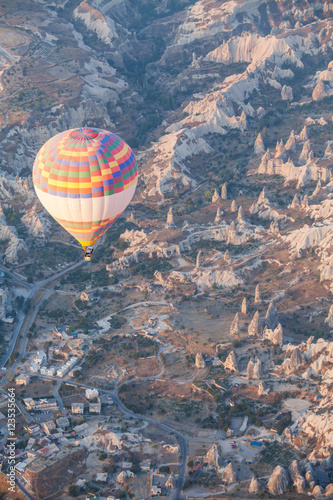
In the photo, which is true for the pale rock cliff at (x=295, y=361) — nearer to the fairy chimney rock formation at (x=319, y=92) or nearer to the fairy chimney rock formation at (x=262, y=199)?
the fairy chimney rock formation at (x=262, y=199)

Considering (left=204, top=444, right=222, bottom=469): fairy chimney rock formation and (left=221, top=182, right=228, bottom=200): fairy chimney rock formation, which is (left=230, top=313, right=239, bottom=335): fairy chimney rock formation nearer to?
(left=204, top=444, right=222, bottom=469): fairy chimney rock formation

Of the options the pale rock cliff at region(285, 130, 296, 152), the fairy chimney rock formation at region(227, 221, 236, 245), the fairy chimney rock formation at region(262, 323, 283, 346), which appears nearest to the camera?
the fairy chimney rock formation at region(262, 323, 283, 346)

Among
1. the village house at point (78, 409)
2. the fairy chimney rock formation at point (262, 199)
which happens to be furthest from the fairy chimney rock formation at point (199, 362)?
the fairy chimney rock formation at point (262, 199)

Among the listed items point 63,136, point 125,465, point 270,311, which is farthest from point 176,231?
point 125,465

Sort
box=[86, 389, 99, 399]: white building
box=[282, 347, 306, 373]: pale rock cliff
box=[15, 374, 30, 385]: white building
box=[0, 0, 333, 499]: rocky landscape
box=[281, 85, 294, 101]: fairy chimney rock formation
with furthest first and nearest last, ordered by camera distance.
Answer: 1. box=[281, 85, 294, 101]: fairy chimney rock formation
2. box=[15, 374, 30, 385]: white building
3. box=[86, 389, 99, 399]: white building
4. box=[282, 347, 306, 373]: pale rock cliff
5. box=[0, 0, 333, 499]: rocky landscape

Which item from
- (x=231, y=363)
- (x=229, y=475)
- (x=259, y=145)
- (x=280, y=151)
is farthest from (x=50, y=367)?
(x=259, y=145)

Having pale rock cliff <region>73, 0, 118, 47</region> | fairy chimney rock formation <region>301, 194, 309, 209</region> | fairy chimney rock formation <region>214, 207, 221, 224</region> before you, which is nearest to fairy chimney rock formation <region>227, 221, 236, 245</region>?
fairy chimney rock formation <region>214, 207, 221, 224</region>

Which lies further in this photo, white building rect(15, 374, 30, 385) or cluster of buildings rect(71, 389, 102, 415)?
white building rect(15, 374, 30, 385)
